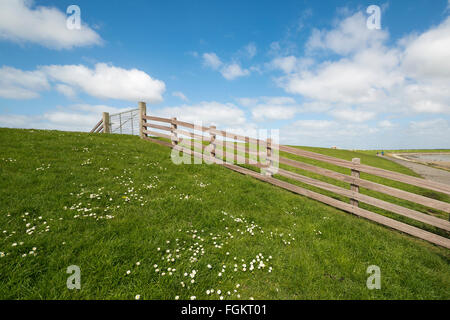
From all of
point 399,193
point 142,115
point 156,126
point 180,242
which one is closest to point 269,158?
point 399,193

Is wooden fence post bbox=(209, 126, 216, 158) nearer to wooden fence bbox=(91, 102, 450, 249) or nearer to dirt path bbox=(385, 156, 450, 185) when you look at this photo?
wooden fence bbox=(91, 102, 450, 249)

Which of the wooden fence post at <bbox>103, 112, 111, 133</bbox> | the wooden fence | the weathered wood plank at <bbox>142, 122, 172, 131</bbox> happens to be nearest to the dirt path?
the wooden fence

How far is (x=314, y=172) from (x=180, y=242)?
21.9 ft

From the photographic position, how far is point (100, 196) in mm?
4930

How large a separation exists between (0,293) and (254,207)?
498 cm

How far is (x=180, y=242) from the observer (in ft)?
12.1

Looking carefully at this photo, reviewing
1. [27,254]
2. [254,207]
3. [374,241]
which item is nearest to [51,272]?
[27,254]

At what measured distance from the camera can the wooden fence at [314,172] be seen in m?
4.51

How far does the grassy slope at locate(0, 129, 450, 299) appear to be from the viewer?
281 cm

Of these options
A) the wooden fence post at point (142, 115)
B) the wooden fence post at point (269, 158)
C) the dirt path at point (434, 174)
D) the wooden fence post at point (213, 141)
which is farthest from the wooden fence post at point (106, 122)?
the dirt path at point (434, 174)

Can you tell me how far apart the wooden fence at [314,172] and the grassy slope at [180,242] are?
0.70 meters

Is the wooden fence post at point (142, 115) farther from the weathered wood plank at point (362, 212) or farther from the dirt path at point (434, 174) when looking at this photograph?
the dirt path at point (434, 174)

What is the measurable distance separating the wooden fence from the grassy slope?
699 millimetres
